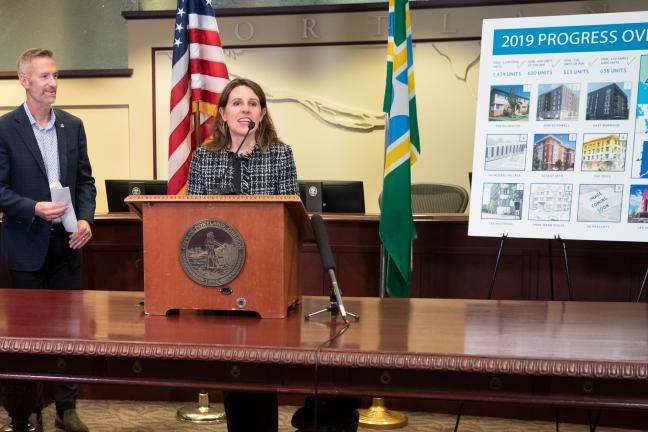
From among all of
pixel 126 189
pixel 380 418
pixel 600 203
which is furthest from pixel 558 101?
pixel 126 189

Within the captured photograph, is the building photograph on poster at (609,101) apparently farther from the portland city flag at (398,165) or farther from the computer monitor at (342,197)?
the computer monitor at (342,197)

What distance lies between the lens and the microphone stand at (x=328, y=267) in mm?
1764

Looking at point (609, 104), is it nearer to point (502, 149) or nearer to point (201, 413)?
point (502, 149)

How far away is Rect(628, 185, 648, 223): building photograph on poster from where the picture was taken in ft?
9.80

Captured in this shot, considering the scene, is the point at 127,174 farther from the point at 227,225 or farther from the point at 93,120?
the point at 227,225

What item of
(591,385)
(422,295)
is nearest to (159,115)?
(422,295)

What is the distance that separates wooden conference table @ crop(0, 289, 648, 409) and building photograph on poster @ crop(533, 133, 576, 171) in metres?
1.39

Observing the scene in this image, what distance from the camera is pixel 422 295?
12.7ft

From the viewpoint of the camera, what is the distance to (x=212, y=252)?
1.76 meters

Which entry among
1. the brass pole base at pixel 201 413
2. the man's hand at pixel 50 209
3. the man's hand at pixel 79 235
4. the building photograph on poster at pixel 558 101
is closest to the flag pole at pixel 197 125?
the man's hand at pixel 79 235

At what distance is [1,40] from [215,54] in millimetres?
4788

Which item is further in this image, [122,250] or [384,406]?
[122,250]

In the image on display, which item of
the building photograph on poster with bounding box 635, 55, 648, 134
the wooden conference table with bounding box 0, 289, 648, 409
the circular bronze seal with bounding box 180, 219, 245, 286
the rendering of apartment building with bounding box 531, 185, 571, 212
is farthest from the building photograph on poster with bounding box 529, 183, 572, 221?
the circular bronze seal with bounding box 180, 219, 245, 286

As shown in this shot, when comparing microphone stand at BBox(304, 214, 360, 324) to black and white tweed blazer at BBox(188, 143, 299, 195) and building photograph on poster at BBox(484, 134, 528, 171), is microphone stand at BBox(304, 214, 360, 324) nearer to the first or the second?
black and white tweed blazer at BBox(188, 143, 299, 195)
